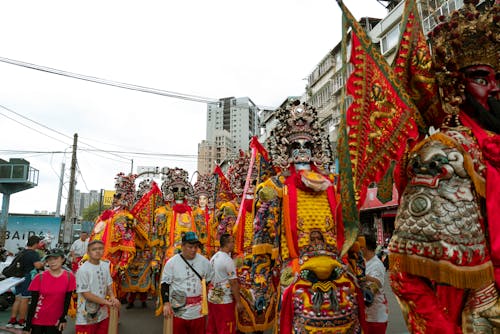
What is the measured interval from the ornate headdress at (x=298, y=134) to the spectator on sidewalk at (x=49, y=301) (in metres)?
3.18

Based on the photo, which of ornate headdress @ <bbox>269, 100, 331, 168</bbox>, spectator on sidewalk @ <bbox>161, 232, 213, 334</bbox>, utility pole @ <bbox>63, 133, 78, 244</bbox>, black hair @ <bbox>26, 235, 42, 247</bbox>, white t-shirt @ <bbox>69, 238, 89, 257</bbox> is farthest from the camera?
utility pole @ <bbox>63, 133, 78, 244</bbox>

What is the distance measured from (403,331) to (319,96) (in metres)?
30.1

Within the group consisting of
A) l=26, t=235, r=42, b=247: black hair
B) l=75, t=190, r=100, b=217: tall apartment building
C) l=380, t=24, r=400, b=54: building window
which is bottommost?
l=26, t=235, r=42, b=247: black hair

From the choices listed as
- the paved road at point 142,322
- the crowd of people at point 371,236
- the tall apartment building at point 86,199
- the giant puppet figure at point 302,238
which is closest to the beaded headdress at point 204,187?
the paved road at point 142,322

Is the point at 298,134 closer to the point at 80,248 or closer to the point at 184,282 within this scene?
the point at 184,282

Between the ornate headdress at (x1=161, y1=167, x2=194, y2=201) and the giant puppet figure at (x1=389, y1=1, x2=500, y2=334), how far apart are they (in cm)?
645

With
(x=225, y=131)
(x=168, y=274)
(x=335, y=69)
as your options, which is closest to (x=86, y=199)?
(x=225, y=131)

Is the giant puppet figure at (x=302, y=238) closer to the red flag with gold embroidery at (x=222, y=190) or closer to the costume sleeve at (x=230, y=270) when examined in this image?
the costume sleeve at (x=230, y=270)

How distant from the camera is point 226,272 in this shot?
509 cm

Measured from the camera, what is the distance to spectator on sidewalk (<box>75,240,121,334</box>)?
4.41 metres

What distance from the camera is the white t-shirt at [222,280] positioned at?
16.4 feet

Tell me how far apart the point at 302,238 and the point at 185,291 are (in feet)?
6.33

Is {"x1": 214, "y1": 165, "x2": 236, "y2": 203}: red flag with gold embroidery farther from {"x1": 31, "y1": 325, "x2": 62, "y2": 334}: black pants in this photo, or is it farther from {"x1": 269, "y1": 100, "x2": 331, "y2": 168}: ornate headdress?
{"x1": 269, "y1": 100, "x2": 331, "y2": 168}: ornate headdress

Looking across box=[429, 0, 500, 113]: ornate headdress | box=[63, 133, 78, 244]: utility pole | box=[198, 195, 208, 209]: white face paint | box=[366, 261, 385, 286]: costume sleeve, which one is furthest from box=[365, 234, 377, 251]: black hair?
box=[63, 133, 78, 244]: utility pole
